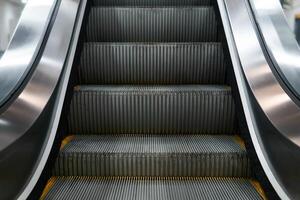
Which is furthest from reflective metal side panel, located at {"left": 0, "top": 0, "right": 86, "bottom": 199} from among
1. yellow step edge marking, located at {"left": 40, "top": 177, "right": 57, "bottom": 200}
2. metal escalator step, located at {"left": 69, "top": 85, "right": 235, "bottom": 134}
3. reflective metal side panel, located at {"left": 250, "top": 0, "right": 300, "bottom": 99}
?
reflective metal side panel, located at {"left": 250, "top": 0, "right": 300, "bottom": 99}

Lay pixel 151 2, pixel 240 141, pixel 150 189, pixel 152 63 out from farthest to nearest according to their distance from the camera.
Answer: pixel 151 2 → pixel 152 63 → pixel 240 141 → pixel 150 189

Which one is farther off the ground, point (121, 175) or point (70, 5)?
point (70, 5)

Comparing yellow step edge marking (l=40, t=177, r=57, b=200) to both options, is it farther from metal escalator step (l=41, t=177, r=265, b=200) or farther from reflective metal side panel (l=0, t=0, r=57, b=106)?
reflective metal side panel (l=0, t=0, r=57, b=106)

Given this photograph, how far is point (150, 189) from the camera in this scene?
6.64 feet

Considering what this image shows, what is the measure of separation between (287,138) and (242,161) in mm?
578

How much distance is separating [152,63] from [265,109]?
1.20 m

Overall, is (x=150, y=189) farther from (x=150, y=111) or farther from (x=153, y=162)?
(x=150, y=111)

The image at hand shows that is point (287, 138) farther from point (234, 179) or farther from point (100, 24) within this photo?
point (100, 24)

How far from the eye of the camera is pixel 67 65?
8.18ft

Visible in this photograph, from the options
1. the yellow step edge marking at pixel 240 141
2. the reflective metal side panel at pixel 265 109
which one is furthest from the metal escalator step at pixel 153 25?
the yellow step edge marking at pixel 240 141

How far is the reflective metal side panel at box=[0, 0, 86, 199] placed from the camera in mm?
1598

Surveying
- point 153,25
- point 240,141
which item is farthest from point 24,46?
point 240,141

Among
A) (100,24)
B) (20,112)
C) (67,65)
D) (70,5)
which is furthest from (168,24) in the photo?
(20,112)

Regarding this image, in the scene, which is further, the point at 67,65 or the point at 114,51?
the point at 114,51
